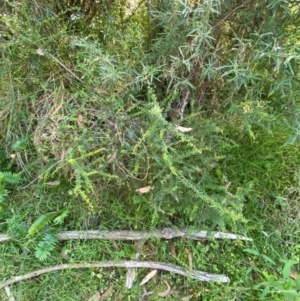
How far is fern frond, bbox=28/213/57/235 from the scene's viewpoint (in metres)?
1.78

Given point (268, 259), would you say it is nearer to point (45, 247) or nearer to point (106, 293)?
point (106, 293)

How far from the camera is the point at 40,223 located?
1.79 metres

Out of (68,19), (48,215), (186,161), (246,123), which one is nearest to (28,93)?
(68,19)

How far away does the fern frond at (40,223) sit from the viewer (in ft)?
5.84

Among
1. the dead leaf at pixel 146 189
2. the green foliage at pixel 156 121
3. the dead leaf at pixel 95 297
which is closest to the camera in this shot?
the green foliage at pixel 156 121

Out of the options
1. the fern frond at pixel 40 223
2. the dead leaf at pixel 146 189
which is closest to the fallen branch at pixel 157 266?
the fern frond at pixel 40 223

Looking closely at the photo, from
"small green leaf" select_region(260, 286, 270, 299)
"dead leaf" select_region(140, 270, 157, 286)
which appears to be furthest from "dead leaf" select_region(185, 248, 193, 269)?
"small green leaf" select_region(260, 286, 270, 299)

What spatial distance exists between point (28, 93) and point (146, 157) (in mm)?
667

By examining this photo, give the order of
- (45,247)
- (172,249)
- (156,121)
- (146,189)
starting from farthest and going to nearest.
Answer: (172,249) → (45,247) → (146,189) → (156,121)

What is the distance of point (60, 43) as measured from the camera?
65.6 inches

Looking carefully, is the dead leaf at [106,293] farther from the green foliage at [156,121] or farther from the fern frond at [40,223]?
the fern frond at [40,223]

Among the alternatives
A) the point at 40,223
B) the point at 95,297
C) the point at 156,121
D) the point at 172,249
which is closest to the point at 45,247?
the point at 40,223

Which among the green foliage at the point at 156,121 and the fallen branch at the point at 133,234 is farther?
the fallen branch at the point at 133,234

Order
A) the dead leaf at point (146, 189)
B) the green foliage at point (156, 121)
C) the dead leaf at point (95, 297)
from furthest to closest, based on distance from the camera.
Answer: the dead leaf at point (95, 297)
the dead leaf at point (146, 189)
the green foliage at point (156, 121)
